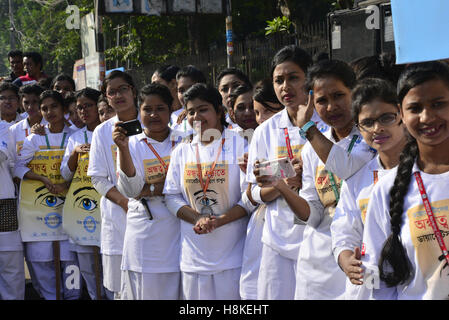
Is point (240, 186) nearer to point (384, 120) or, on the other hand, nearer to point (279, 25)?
point (384, 120)

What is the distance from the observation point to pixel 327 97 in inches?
126

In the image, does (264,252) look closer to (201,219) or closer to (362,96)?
(201,219)

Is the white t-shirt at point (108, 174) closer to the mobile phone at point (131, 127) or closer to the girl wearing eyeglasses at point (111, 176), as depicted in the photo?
the girl wearing eyeglasses at point (111, 176)

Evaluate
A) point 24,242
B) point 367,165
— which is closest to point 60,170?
point 24,242

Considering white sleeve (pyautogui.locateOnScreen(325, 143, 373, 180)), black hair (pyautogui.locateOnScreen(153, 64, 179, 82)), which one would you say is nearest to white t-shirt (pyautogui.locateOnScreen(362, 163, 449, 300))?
white sleeve (pyautogui.locateOnScreen(325, 143, 373, 180))

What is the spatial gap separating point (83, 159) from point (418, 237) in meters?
3.91

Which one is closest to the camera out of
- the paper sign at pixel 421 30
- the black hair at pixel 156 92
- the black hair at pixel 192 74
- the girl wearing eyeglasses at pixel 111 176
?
the paper sign at pixel 421 30

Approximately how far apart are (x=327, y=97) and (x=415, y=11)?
68 centimetres

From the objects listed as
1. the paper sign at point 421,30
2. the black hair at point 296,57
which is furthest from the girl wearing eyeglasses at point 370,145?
the black hair at point 296,57

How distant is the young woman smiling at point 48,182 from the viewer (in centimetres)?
596

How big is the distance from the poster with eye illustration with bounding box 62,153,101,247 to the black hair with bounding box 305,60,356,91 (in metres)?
2.96

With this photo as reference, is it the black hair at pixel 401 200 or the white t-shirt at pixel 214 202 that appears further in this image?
the white t-shirt at pixel 214 202

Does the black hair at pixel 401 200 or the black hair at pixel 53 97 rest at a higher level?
the black hair at pixel 53 97

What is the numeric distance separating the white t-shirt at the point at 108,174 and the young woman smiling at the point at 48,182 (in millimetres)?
939
